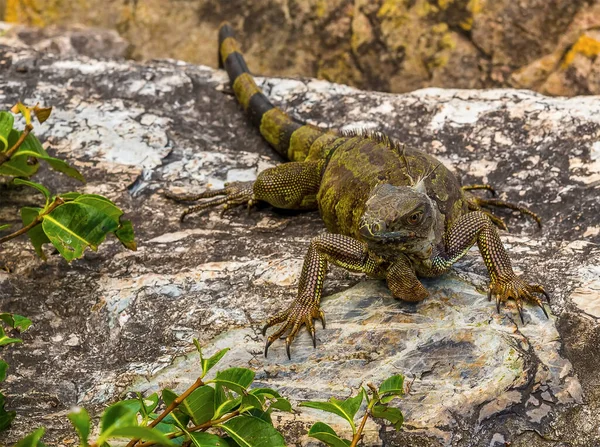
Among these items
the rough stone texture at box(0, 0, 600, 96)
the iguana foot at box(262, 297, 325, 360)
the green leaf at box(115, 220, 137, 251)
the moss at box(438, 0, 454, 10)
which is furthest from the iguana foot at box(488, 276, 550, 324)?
the moss at box(438, 0, 454, 10)

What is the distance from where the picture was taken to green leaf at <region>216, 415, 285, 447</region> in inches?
124

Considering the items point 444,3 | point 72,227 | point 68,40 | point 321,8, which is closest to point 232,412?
point 72,227

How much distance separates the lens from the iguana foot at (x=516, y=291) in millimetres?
4012

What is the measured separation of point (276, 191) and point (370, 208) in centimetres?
152

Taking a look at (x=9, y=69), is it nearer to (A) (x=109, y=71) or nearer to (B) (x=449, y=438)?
(A) (x=109, y=71)

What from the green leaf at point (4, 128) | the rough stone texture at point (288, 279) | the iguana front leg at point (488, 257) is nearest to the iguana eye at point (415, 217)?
the iguana front leg at point (488, 257)

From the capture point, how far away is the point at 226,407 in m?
3.25

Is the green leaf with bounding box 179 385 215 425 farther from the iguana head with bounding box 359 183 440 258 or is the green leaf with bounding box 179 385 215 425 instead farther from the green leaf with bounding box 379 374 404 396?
the iguana head with bounding box 359 183 440 258

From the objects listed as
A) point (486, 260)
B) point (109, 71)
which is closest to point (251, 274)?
point (486, 260)

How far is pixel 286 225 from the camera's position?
5410mm

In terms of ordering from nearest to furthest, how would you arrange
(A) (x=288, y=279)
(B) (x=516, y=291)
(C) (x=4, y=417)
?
1. (C) (x=4, y=417)
2. (B) (x=516, y=291)
3. (A) (x=288, y=279)

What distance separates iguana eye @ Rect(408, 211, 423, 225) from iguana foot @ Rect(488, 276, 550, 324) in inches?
21.1

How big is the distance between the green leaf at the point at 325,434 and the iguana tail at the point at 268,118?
3015 mm

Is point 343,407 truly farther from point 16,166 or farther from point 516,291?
point 16,166
